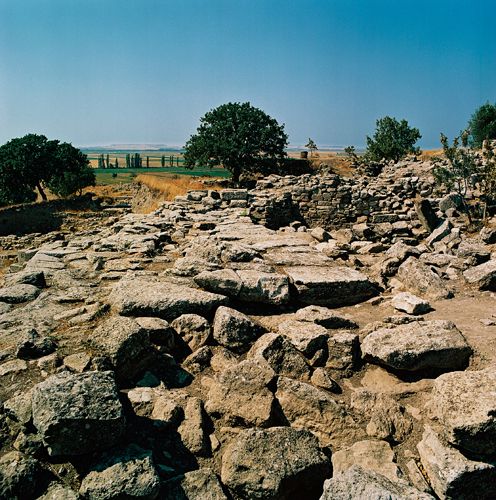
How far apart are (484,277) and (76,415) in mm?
5738

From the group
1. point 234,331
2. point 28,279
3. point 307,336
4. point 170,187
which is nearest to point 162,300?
point 234,331

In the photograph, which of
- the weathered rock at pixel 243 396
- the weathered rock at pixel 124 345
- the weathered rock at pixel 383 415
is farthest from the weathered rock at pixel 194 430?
the weathered rock at pixel 383 415

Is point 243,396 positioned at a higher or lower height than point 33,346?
lower

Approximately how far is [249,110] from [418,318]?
24610 mm

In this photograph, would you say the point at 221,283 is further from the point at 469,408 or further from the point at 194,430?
the point at 469,408

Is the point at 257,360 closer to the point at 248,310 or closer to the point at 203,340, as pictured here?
the point at 203,340

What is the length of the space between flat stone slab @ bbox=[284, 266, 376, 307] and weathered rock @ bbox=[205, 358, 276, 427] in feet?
5.58

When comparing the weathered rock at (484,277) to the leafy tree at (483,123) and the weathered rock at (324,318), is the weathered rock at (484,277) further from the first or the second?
the leafy tree at (483,123)

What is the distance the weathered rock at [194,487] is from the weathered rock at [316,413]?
36.0 inches

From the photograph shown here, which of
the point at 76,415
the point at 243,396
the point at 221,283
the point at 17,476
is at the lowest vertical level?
the point at 243,396

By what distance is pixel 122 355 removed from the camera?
10.00 ft

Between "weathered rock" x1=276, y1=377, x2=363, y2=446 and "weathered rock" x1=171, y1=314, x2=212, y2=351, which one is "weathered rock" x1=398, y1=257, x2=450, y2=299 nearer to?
"weathered rock" x1=276, y1=377, x2=363, y2=446

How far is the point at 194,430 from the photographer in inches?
109

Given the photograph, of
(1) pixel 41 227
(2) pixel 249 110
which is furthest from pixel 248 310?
(2) pixel 249 110
